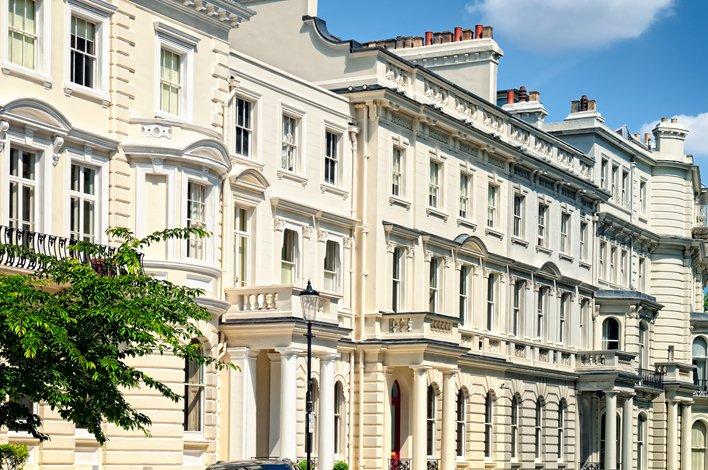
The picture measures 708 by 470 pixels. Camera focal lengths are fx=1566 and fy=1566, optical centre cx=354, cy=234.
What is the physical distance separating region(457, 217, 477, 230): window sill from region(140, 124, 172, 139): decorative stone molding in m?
19.4

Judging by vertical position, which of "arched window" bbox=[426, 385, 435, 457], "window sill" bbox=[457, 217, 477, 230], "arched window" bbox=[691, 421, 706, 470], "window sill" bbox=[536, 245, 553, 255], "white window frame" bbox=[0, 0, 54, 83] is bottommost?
"arched window" bbox=[691, 421, 706, 470]

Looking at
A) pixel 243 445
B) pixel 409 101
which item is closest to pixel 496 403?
pixel 409 101

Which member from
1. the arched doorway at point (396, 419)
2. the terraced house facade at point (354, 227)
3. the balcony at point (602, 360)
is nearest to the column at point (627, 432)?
the terraced house facade at point (354, 227)

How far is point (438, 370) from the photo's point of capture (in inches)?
1977

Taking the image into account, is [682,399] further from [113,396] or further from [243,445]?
[113,396]

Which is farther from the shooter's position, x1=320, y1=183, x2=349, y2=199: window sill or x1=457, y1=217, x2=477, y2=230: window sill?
x1=457, y1=217, x2=477, y2=230: window sill

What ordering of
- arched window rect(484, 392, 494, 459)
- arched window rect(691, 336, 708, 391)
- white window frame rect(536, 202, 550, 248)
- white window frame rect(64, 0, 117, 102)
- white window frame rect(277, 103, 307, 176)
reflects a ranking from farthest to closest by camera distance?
arched window rect(691, 336, 708, 391)
white window frame rect(536, 202, 550, 248)
arched window rect(484, 392, 494, 459)
white window frame rect(277, 103, 307, 176)
white window frame rect(64, 0, 117, 102)

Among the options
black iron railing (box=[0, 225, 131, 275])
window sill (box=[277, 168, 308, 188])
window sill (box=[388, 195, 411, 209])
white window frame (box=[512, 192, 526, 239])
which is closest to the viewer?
black iron railing (box=[0, 225, 131, 275])

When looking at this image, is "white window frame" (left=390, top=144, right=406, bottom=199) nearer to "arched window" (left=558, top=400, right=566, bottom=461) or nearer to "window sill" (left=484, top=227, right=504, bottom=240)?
"window sill" (left=484, top=227, right=504, bottom=240)

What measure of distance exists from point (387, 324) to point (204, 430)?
35.5 ft

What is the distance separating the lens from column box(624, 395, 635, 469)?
66812mm

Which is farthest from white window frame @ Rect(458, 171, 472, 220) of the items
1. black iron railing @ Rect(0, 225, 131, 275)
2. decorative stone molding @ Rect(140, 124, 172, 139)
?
black iron railing @ Rect(0, 225, 131, 275)

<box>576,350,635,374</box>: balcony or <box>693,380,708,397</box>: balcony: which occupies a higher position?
<box>576,350,635,374</box>: balcony

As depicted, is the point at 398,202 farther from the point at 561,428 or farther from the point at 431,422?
the point at 561,428
